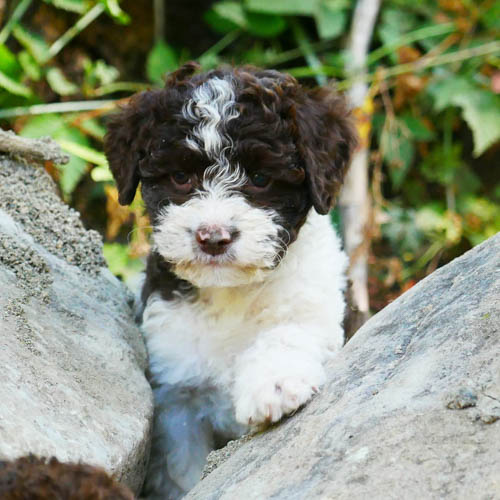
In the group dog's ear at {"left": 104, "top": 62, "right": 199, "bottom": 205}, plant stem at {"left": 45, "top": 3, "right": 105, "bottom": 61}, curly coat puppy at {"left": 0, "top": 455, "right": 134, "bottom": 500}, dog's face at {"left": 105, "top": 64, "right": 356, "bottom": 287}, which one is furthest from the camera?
plant stem at {"left": 45, "top": 3, "right": 105, "bottom": 61}

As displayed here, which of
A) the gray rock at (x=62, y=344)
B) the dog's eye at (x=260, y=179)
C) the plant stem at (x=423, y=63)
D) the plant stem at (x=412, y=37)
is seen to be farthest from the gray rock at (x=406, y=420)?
the plant stem at (x=412, y=37)

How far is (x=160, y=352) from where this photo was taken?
454cm

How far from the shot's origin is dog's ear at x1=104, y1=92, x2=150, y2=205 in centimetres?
430

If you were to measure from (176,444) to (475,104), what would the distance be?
236 inches

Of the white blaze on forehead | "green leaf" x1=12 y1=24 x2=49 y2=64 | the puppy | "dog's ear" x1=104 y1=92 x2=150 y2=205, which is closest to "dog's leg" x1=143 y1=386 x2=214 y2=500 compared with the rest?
the puppy

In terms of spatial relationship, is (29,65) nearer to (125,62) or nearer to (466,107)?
(125,62)

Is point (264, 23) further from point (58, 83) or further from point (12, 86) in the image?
point (12, 86)

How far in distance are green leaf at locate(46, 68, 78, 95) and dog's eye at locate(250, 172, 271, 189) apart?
16.5ft

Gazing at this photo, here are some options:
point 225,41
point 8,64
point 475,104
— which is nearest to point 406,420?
point 8,64

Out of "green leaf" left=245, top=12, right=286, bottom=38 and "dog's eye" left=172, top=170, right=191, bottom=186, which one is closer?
"dog's eye" left=172, top=170, right=191, bottom=186

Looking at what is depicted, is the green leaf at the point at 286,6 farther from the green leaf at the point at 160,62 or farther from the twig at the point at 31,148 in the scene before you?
the twig at the point at 31,148

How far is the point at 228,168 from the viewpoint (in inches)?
156

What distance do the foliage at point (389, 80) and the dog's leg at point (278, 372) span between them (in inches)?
163

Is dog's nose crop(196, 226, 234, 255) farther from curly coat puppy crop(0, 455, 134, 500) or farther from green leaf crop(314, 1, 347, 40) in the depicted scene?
green leaf crop(314, 1, 347, 40)
